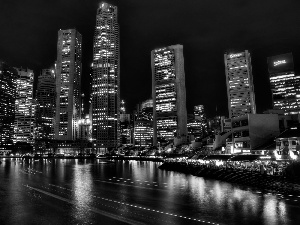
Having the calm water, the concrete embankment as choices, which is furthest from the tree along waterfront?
the calm water

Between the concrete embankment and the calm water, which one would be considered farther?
the concrete embankment

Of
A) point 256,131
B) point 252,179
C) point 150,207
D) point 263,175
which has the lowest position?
point 150,207

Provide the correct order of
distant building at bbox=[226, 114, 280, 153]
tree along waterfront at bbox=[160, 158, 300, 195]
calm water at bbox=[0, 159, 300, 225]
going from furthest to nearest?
distant building at bbox=[226, 114, 280, 153]
tree along waterfront at bbox=[160, 158, 300, 195]
calm water at bbox=[0, 159, 300, 225]

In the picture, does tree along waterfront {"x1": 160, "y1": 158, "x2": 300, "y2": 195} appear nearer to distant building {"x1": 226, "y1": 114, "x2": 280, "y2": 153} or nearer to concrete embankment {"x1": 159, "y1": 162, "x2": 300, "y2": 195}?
concrete embankment {"x1": 159, "y1": 162, "x2": 300, "y2": 195}

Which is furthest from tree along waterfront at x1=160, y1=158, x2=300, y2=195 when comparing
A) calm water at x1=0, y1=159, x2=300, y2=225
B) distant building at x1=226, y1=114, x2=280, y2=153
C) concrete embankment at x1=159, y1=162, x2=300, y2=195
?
distant building at x1=226, y1=114, x2=280, y2=153

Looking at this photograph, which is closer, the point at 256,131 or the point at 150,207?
the point at 150,207

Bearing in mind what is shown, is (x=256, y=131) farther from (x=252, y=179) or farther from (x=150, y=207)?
(x=150, y=207)

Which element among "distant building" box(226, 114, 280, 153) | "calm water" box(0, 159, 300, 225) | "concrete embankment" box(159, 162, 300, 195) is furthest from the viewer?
"distant building" box(226, 114, 280, 153)

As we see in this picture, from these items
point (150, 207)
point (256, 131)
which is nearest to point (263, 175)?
point (150, 207)

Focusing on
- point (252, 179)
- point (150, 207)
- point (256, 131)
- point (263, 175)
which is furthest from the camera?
point (256, 131)

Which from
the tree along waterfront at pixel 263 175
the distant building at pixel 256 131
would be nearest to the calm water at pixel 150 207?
the tree along waterfront at pixel 263 175

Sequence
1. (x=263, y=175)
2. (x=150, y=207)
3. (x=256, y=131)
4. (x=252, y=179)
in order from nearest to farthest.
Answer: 1. (x=150, y=207)
2. (x=263, y=175)
3. (x=252, y=179)
4. (x=256, y=131)

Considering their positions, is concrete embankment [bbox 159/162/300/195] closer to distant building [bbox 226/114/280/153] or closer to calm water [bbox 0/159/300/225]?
calm water [bbox 0/159/300/225]

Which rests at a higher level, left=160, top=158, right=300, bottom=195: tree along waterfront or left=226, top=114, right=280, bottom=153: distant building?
left=226, top=114, right=280, bottom=153: distant building
